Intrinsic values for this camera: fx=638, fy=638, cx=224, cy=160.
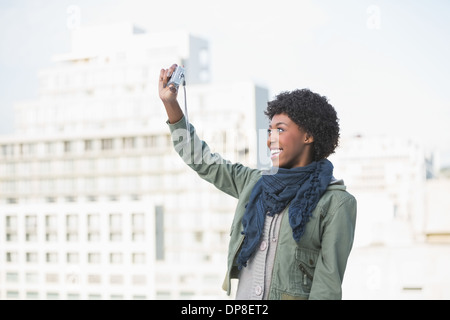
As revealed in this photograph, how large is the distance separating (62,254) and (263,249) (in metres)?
46.8

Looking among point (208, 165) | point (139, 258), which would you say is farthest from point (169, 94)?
point (139, 258)

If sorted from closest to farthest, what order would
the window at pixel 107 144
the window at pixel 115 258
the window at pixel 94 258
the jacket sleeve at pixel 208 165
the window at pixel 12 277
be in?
1. the jacket sleeve at pixel 208 165
2. the window at pixel 115 258
3. the window at pixel 94 258
4. the window at pixel 12 277
5. the window at pixel 107 144

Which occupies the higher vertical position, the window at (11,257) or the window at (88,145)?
the window at (88,145)

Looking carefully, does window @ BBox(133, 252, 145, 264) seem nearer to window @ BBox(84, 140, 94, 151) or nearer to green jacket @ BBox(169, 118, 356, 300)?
window @ BBox(84, 140, 94, 151)

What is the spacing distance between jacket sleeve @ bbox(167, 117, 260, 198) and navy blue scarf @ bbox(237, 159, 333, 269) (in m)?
0.14

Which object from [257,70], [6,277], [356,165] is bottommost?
[6,277]

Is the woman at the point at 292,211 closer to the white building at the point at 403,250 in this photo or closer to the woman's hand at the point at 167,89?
the woman's hand at the point at 167,89

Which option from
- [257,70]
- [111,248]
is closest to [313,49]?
[257,70]

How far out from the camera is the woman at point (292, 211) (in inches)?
64.2

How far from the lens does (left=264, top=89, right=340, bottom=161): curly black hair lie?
1.74 meters

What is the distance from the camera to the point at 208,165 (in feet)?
6.22

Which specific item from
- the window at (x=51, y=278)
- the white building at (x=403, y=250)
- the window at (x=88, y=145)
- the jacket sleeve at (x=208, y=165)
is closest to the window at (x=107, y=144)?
the window at (x=88, y=145)

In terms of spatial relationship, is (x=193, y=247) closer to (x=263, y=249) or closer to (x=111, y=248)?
(x=111, y=248)

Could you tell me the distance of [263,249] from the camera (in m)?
1.71
